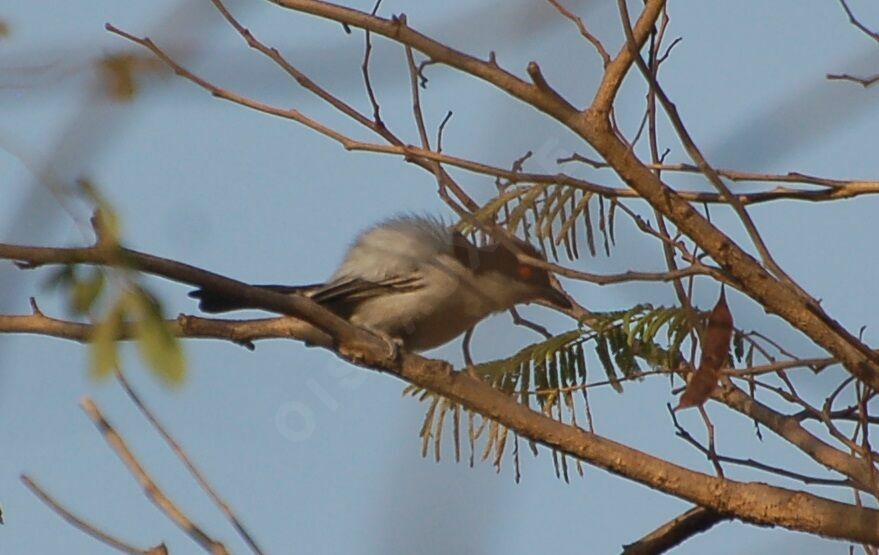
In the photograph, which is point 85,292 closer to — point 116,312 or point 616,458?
point 116,312

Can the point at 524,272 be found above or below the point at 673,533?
above

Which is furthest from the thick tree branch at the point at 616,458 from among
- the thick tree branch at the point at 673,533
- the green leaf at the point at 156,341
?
the green leaf at the point at 156,341

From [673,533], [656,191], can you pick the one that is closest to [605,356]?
[673,533]

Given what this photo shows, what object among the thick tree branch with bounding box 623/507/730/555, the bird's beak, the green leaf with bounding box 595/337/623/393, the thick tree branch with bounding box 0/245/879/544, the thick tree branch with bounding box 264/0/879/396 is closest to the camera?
the thick tree branch with bounding box 264/0/879/396

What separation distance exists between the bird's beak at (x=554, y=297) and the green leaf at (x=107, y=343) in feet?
10.0

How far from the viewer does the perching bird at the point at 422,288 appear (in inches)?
200

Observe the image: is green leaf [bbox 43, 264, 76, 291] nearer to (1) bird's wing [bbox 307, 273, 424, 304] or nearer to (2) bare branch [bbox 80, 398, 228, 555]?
(2) bare branch [bbox 80, 398, 228, 555]

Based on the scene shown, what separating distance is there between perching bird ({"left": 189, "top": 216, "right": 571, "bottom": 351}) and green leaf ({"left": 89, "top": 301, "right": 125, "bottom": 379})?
9.70ft

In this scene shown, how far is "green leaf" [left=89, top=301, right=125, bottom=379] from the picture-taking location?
192 cm

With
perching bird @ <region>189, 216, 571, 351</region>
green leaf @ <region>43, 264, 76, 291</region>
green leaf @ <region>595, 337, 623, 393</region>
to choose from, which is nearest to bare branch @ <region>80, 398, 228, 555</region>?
green leaf @ <region>43, 264, 76, 291</region>

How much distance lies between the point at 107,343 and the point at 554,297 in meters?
3.30

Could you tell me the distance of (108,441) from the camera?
2.44 meters

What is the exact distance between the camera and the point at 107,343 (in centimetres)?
196

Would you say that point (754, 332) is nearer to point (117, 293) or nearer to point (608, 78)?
point (608, 78)
